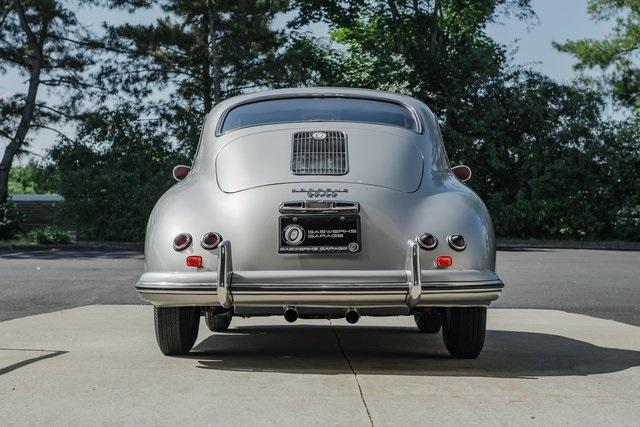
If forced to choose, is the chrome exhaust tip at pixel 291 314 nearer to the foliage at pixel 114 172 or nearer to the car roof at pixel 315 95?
the car roof at pixel 315 95

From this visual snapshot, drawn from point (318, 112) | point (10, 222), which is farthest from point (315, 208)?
point (10, 222)

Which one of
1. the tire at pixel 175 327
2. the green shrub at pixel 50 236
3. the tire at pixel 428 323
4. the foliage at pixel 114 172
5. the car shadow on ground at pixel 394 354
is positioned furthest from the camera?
the foliage at pixel 114 172

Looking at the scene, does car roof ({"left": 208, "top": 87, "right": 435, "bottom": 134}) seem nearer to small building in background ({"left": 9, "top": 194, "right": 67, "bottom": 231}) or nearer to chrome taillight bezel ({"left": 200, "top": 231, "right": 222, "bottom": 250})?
chrome taillight bezel ({"left": 200, "top": 231, "right": 222, "bottom": 250})

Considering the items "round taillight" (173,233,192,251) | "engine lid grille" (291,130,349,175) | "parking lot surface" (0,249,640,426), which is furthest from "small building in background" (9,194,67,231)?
"round taillight" (173,233,192,251)

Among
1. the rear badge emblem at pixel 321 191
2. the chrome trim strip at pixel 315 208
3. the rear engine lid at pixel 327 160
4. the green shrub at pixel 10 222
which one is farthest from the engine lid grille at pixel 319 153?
the green shrub at pixel 10 222

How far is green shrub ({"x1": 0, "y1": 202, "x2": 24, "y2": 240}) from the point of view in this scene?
30859 mm

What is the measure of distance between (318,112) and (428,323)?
2.38 m

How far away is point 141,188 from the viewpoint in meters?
31.4

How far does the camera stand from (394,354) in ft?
22.5

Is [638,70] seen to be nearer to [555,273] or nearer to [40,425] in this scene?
[555,273]

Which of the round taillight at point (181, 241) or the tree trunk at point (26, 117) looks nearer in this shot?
A: the round taillight at point (181, 241)

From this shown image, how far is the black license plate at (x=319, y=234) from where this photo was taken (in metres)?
5.81

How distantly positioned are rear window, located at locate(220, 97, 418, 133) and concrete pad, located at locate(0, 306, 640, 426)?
1.57m

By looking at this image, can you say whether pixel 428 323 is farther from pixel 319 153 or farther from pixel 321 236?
pixel 321 236
